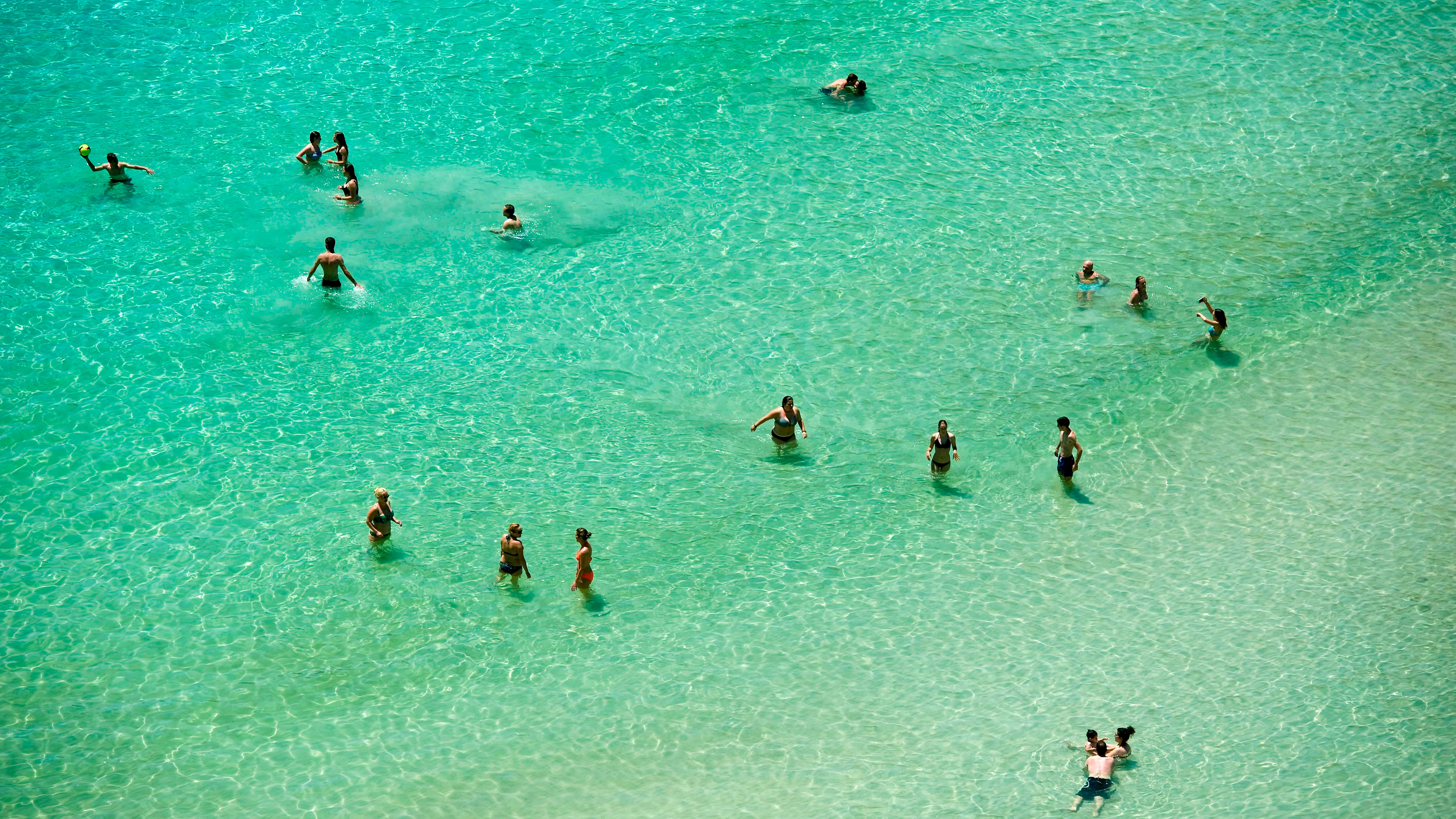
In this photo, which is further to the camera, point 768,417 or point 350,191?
point 350,191

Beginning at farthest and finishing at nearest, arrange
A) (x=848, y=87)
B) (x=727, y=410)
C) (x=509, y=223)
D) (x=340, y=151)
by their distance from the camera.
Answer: (x=848, y=87), (x=340, y=151), (x=509, y=223), (x=727, y=410)

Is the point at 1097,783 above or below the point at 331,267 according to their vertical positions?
below

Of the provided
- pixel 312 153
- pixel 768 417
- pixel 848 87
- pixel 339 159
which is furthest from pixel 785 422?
pixel 312 153

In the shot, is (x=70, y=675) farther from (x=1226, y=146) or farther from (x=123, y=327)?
(x=1226, y=146)

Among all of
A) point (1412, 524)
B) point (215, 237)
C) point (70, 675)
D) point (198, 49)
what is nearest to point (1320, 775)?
point (1412, 524)

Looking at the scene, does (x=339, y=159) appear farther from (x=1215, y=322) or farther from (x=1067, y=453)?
(x=1215, y=322)

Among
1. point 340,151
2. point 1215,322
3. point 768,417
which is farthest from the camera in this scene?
point 340,151
